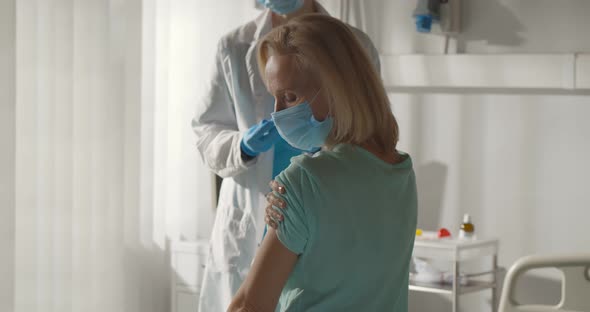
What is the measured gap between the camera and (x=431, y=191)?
351 cm

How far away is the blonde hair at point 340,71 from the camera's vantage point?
102cm

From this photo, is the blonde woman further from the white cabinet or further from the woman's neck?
the white cabinet

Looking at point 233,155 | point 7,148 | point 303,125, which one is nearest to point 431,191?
point 233,155

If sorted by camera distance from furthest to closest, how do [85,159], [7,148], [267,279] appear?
[85,159], [7,148], [267,279]

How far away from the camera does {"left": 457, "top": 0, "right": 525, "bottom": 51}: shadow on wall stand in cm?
328

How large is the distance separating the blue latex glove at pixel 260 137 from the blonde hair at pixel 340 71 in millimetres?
784

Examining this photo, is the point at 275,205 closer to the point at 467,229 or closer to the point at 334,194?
the point at 334,194

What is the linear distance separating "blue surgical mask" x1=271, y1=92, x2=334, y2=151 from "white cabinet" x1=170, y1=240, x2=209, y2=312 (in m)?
2.55

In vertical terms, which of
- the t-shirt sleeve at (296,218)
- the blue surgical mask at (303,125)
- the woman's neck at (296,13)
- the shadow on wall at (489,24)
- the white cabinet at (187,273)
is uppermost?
the shadow on wall at (489,24)

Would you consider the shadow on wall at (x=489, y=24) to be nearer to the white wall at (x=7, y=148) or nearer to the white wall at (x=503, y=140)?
the white wall at (x=503, y=140)

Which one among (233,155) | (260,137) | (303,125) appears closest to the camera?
(303,125)

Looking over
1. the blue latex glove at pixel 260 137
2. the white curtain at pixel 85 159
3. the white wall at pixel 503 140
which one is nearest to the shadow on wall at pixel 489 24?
the white wall at pixel 503 140

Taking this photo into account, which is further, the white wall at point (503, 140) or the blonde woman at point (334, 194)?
the white wall at point (503, 140)

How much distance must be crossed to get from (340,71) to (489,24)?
8.14ft
